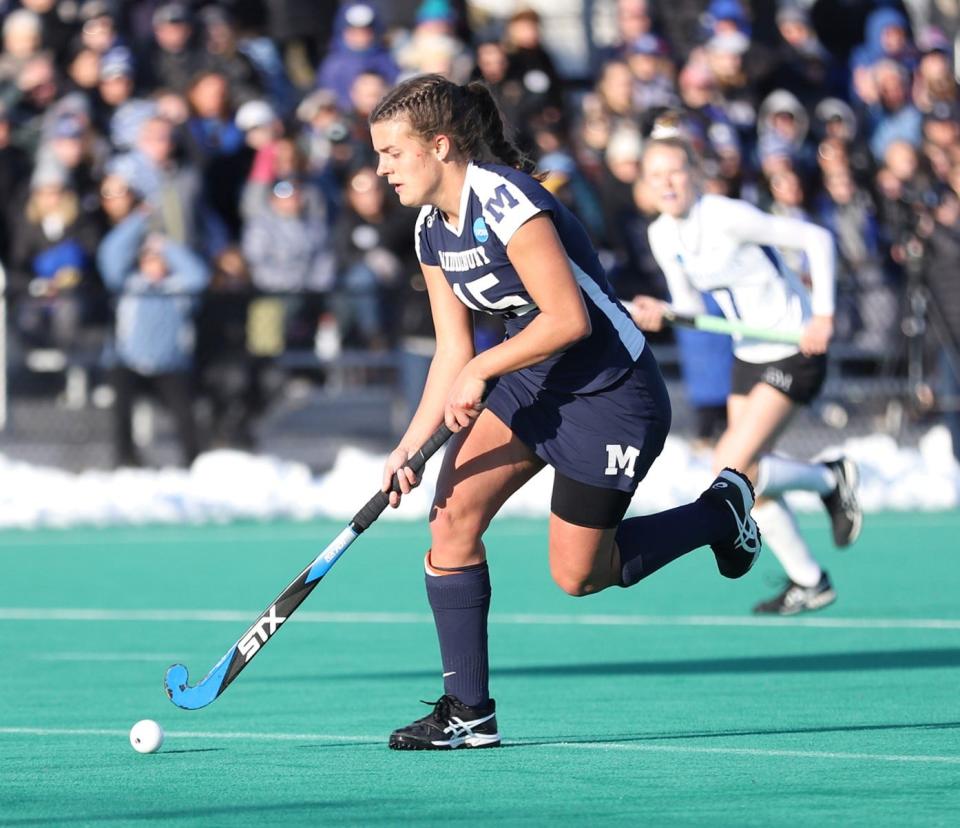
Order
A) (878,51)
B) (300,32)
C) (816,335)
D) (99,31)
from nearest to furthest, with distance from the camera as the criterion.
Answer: (816,335) < (99,31) < (300,32) < (878,51)

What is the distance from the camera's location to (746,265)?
7.75 metres

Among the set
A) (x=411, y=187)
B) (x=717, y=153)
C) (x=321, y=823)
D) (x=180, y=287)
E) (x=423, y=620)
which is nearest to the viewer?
(x=321, y=823)

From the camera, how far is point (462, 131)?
490 cm

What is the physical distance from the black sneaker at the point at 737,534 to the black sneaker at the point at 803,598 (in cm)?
212

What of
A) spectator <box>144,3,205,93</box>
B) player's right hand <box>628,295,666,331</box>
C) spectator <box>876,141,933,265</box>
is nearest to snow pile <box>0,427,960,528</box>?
spectator <box>876,141,933,265</box>

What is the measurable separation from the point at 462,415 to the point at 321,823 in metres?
1.17

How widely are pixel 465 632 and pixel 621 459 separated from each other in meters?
0.54

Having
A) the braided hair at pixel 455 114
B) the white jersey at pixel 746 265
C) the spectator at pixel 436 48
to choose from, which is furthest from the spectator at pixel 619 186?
the braided hair at pixel 455 114

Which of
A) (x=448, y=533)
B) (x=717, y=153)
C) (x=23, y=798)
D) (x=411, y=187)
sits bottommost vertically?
(x=23, y=798)

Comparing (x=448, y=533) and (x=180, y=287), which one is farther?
(x=180, y=287)

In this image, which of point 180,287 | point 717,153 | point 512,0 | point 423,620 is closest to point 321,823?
point 423,620

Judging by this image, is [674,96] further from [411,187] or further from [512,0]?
[411,187]

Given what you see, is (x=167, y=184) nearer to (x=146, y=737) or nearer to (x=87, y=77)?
(x=87, y=77)

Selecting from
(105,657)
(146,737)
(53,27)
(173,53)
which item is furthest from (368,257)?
(146,737)
